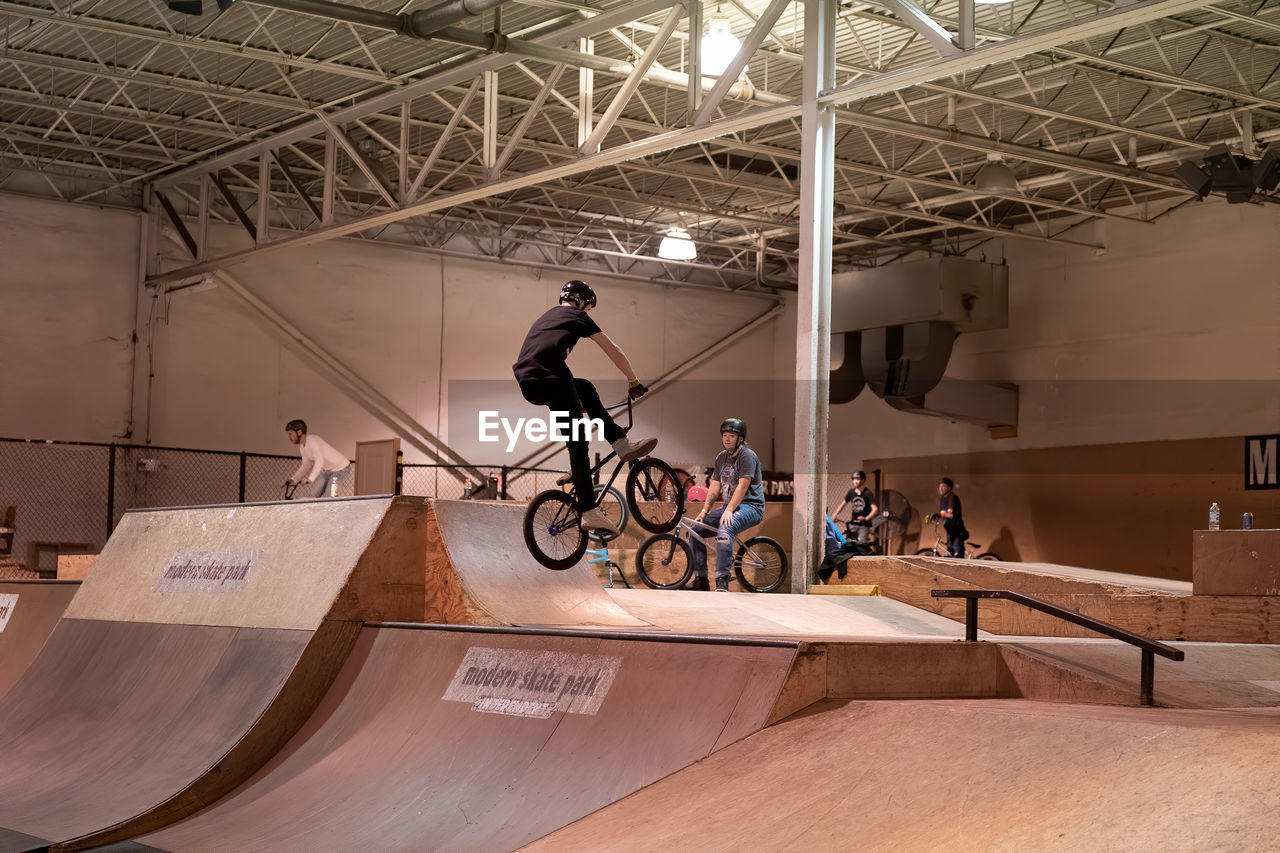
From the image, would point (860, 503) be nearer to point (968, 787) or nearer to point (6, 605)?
point (6, 605)

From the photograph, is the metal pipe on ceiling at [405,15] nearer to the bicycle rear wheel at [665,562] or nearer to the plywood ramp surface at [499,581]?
the bicycle rear wheel at [665,562]

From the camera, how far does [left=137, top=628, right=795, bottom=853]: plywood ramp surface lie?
495 cm

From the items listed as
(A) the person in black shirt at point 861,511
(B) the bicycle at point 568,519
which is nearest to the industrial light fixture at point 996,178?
(A) the person in black shirt at point 861,511

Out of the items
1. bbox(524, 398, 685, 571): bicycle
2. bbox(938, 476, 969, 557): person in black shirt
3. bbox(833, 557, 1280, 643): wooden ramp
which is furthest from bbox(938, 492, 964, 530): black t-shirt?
bbox(524, 398, 685, 571): bicycle

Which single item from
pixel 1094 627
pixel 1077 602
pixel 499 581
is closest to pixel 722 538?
pixel 1077 602

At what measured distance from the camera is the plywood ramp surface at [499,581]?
752cm

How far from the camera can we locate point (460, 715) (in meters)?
6.09

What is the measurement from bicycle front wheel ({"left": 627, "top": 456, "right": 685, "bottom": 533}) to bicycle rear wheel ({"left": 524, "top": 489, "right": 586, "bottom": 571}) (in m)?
0.67

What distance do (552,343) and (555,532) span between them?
130cm

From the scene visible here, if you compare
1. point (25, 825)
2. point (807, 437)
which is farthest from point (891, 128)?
point (25, 825)

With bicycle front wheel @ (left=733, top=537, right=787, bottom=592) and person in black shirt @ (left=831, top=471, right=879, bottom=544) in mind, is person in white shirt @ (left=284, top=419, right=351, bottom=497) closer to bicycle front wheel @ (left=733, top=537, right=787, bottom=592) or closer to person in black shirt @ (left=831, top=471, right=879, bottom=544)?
bicycle front wheel @ (left=733, top=537, right=787, bottom=592)

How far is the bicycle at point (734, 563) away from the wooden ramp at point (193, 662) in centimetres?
503

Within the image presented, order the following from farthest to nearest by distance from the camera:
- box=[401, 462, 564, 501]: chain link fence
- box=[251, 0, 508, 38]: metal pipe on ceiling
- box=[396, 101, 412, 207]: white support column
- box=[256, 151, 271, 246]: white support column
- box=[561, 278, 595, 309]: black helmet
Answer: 1. box=[401, 462, 564, 501]: chain link fence
2. box=[256, 151, 271, 246]: white support column
3. box=[396, 101, 412, 207]: white support column
4. box=[251, 0, 508, 38]: metal pipe on ceiling
5. box=[561, 278, 595, 309]: black helmet

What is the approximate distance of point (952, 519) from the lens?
22109 mm
